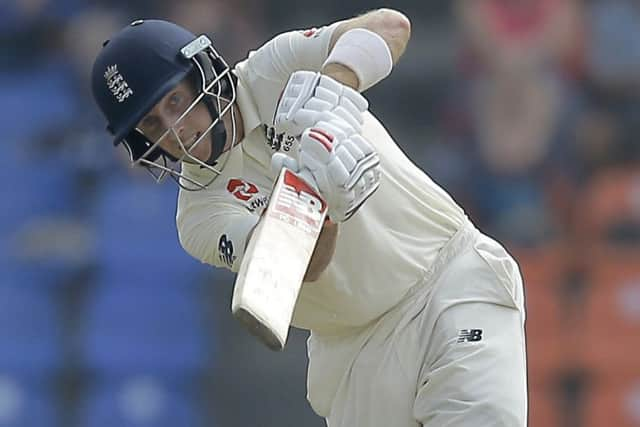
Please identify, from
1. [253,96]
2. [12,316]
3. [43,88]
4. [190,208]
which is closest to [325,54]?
[253,96]

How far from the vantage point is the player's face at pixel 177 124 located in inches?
116

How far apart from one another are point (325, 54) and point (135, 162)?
19.6 inches

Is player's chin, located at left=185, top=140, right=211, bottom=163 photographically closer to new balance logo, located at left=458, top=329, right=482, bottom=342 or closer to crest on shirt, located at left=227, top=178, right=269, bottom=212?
crest on shirt, located at left=227, top=178, right=269, bottom=212

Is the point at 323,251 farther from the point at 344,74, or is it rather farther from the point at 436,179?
the point at 436,179

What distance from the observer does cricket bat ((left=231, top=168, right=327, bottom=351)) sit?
8.10ft

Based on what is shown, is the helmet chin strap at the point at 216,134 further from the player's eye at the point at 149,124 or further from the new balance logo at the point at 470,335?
the new balance logo at the point at 470,335

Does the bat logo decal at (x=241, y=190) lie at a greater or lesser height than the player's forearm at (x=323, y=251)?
lesser

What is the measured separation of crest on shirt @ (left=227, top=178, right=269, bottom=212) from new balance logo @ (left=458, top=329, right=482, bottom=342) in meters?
0.52

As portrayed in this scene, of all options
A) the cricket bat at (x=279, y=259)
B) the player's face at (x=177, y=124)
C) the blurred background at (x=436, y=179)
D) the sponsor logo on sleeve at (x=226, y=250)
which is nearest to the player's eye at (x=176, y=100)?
the player's face at (x=177, y=124)

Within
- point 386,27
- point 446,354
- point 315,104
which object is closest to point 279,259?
point 315,104

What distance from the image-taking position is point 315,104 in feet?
8.90

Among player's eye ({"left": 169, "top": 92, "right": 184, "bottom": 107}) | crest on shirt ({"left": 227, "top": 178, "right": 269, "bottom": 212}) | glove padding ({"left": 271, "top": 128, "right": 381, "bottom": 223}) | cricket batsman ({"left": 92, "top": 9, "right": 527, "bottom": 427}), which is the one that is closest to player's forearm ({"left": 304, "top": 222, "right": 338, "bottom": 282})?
cricket batsman ({"left": 92, "top": 9, "right": 527, "bottom": 427})

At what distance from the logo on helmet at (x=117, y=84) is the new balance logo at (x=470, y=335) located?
879mm

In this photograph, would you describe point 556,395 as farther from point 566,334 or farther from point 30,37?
point 30,37
